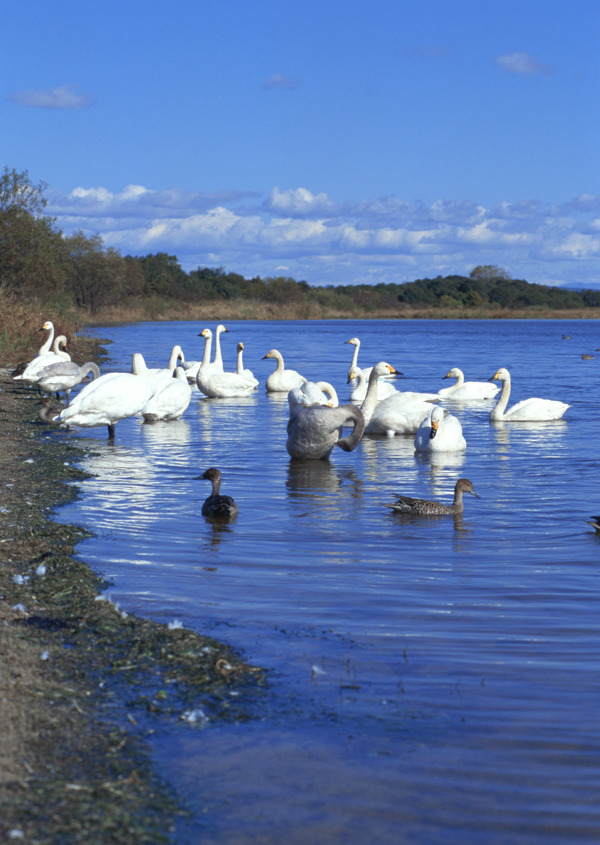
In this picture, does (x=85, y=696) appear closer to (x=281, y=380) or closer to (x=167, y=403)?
(x=167, y=403)

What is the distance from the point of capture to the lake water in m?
3.53

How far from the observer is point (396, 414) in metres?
15.2

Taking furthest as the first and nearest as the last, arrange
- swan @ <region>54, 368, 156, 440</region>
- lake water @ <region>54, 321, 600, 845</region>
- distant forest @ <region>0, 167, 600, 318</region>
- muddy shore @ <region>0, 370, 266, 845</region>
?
1. distant forest @ <region>0, 167, 600, 318</region>
2. swan @ <region>54, 368, 156, 440</region>
3. lake water @ <region>54, 321, 600, 845</region>
4. muddy shore @ <region>0, 370, 266, 845</region>

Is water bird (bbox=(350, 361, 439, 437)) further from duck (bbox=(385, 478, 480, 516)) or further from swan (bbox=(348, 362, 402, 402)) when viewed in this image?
duck (bbox=(385, 478, 480, 516))

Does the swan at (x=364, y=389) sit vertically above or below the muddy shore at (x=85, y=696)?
above

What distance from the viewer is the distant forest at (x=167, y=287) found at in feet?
119

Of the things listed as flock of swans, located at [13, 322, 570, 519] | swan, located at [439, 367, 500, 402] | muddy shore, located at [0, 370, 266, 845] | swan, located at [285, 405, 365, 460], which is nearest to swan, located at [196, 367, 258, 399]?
flock of swans, located at [13, 322, 570, 519]

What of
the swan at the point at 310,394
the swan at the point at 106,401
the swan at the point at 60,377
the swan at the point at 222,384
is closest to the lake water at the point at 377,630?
the swan at the point at 106,401

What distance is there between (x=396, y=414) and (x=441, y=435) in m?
2.35

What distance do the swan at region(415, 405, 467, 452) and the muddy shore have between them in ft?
21.8

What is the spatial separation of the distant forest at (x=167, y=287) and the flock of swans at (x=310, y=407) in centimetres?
1199

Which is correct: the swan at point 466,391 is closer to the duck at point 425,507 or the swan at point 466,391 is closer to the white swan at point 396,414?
the white swan at point 396,414

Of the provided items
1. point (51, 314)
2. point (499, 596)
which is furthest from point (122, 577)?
point (51, 314)

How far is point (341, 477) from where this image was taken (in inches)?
462
